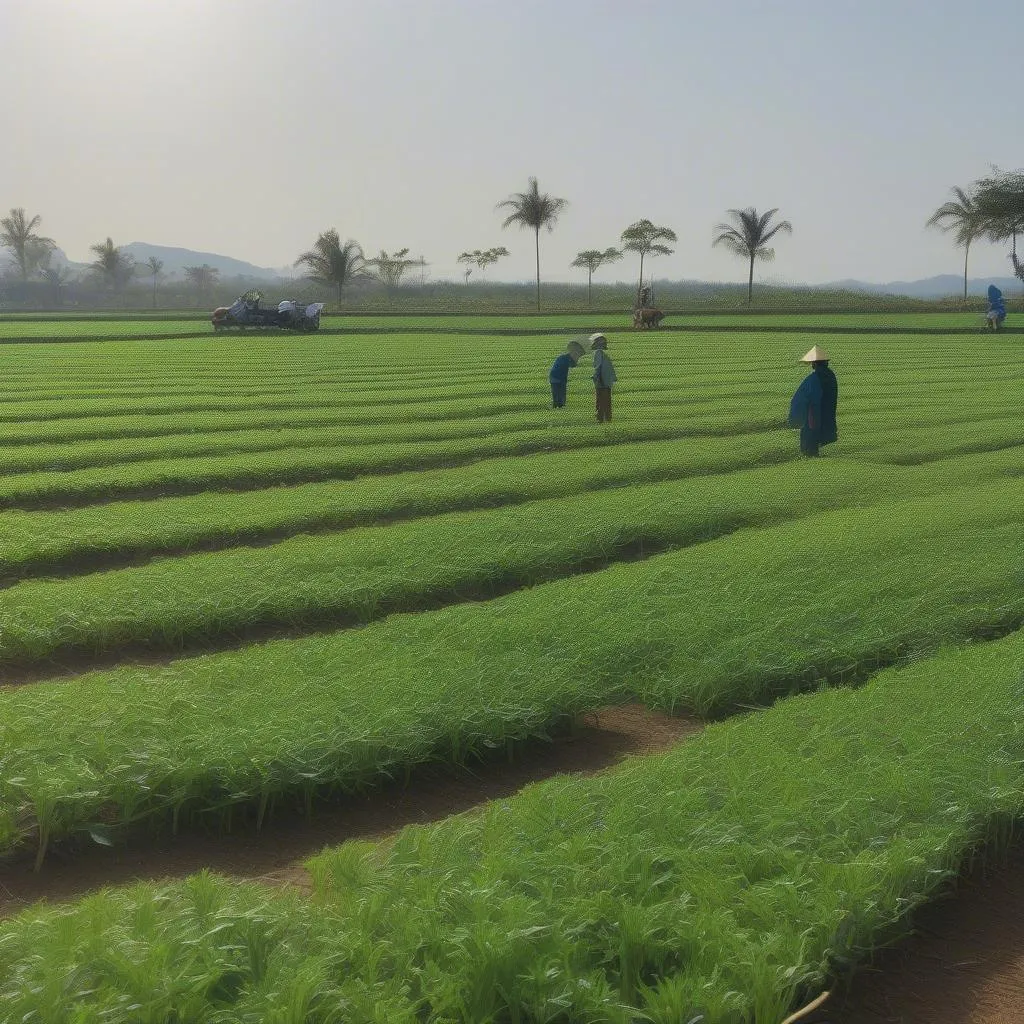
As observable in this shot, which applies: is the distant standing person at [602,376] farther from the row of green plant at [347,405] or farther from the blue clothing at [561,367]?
the row of green plant at [347,405]

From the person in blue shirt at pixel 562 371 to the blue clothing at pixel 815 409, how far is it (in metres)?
4.53

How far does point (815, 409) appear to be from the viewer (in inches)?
617

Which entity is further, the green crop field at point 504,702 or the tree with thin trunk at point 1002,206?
the tree with thin trunk at point 1002,206

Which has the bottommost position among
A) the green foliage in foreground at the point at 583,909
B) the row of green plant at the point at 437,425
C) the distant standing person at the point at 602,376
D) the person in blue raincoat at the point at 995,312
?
the green foliage in foreground at the point at 583,909

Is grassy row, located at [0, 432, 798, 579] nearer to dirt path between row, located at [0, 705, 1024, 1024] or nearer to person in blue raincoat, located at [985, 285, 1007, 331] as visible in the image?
dirt path between row, located at [0, 705, 1024, 1024]

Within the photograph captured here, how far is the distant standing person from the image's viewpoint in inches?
697

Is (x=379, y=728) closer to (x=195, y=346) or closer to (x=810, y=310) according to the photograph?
(x=195, y=346)

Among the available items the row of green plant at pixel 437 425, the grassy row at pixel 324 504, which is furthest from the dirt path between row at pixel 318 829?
the row of green plant at pixel 437 425

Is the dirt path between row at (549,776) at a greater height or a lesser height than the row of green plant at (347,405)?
lesser

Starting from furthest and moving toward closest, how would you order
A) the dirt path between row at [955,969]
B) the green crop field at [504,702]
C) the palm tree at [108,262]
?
the palm tree at [108,262], the dirt path between row at [955,969], the green crop field at [504,702]

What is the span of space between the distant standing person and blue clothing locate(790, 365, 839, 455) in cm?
323

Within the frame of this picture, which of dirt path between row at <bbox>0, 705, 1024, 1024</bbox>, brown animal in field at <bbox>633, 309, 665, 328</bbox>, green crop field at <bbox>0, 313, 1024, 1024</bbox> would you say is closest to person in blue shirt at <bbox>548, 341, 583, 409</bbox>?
green crop field at <bbox>0, 313, 1024, 1024</bbox>

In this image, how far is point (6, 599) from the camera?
858 cm

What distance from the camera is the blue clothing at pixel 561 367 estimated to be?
19625mm
